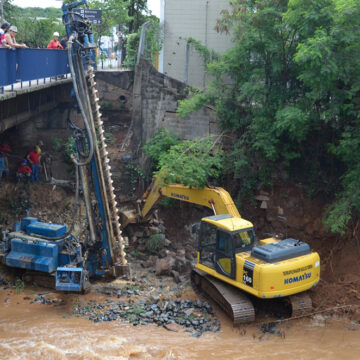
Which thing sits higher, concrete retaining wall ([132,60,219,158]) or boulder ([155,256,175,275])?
concrete retaining wall ([132,60,219,158])

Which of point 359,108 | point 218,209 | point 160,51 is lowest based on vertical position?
point 218,209

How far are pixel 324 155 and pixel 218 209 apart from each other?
4.07 metres

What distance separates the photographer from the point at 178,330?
34.2 feet

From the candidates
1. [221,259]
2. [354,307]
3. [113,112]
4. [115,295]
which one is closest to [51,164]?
[113,112]

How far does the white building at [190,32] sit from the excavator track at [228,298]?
1000 centimetres

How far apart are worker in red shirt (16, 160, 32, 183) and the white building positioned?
23.4 ft

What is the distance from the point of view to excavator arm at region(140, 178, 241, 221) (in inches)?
476

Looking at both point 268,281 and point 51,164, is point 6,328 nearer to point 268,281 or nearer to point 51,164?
point 268,281

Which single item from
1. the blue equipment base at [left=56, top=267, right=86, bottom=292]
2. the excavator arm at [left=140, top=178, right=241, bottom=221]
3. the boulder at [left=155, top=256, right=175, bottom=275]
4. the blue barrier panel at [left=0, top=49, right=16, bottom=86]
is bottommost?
the boulder at [left=155, top=256, right=175, bottom=275]

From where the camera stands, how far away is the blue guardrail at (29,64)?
1073 centimetres

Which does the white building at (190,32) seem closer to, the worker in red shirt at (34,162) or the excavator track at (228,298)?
the worker in red shirt at (34,162)

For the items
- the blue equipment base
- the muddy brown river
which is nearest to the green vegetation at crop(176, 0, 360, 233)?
the muddy brown river

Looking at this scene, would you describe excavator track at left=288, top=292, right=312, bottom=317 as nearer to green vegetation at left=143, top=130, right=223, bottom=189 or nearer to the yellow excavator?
the yellow excavator

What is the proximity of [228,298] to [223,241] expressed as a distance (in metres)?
1.29
